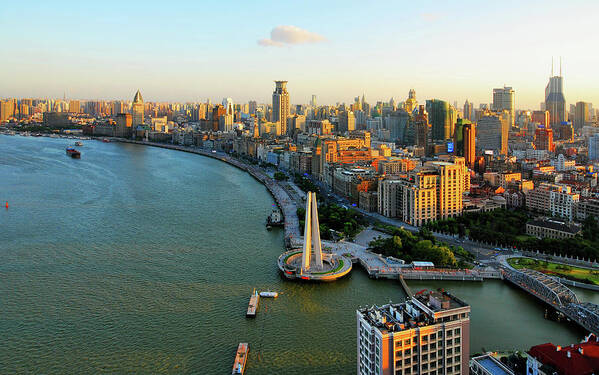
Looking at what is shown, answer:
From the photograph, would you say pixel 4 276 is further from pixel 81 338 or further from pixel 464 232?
pixel 464 232

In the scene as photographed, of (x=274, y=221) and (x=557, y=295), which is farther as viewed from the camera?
(x=274, y=221)

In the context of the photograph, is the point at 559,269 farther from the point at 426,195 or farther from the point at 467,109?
the point at 467,109

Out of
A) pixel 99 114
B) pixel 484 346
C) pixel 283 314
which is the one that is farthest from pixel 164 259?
pixel 99 114

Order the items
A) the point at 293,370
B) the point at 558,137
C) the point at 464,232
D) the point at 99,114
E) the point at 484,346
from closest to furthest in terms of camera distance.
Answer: the point at 293,370 → the point at 484,346 → the point at 464,232 → the point at 558,137 → the point at 99,114

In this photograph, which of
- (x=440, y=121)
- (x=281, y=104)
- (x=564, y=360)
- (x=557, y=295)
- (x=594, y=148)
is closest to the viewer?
(x=564, y=360)

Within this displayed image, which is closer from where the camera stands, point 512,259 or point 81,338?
point 81,338

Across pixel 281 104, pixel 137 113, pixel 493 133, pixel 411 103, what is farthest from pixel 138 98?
pixel 493 133

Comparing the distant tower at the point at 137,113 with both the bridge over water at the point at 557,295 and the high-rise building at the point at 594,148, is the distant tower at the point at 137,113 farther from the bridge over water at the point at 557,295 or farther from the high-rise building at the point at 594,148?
the bridge over water at the point at 557,295
